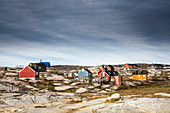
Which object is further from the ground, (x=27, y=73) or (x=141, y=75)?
(x=27, y=73)

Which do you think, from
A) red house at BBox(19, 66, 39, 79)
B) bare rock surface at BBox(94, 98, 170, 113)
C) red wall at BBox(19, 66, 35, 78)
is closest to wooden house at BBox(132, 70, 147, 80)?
red house at BBox(19, 66, 39, 79)

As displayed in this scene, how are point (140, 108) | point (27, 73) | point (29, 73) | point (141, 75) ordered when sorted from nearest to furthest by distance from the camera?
point (140, 108), point (29, 73), point (27, 73), point (141, 75)

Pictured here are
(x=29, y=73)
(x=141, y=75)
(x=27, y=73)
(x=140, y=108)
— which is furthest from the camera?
(x=141, y=75)

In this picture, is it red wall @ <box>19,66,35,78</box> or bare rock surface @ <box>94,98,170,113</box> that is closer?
bare rock surface @ <box>94,98,170,113</box>

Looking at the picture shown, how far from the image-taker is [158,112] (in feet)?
43.1

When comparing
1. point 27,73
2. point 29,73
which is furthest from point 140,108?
point 27,73

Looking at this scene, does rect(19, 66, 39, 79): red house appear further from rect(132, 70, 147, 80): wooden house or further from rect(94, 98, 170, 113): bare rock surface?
rect(94, 98, 170, 113): bare rock surface

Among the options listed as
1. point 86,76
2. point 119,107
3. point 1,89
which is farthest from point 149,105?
Result: point 86,76

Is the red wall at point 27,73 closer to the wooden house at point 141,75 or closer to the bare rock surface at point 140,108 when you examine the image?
the wooden house at point 141,75

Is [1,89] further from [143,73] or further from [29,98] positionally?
[143,73]

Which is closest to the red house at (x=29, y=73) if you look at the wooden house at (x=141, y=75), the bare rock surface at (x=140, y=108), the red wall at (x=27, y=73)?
the red wall at (x=27, y=73)

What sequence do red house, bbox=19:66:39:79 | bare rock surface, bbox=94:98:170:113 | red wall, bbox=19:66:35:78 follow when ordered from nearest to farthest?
bare rock surface, bbox=94:98:170:113
red house, bbox=19:66:39:79
red wall, bbox=19:66:35:78

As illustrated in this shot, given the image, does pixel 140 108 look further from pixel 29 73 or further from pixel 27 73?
pixel 27 73

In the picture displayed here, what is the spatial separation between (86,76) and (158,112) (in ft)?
247
